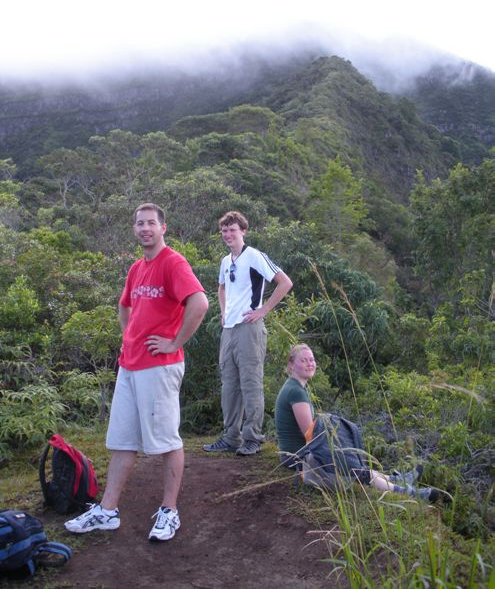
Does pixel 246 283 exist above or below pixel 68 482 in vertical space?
above

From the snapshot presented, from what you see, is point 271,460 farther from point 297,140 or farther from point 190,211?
point 297,140

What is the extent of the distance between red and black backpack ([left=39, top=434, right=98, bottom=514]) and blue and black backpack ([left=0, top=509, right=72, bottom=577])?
54cm

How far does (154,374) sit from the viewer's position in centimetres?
316

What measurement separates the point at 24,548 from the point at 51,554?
8.8 inches

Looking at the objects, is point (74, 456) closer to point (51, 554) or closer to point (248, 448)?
point (51, 554)

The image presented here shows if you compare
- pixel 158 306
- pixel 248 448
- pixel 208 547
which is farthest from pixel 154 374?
pixel 248 448

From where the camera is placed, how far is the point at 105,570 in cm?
290

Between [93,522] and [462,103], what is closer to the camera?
[93,522]

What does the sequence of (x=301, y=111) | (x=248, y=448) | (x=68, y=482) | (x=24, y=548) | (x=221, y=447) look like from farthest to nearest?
(x=301, y=111) → (x=221, y=447) → (x=248, y=448) → (x=68, y=482) → (x=24, y=548)

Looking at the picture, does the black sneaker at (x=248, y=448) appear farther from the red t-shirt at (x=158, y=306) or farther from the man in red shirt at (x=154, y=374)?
the red t-shirt at (x=158, y=306)

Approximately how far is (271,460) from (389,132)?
163 ft

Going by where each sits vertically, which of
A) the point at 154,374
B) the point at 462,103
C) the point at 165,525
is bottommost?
the point at 165,525

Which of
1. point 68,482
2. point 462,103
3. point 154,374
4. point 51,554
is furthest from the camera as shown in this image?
point 462,103

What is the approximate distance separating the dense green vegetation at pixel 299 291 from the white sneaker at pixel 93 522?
1336 millimetres
